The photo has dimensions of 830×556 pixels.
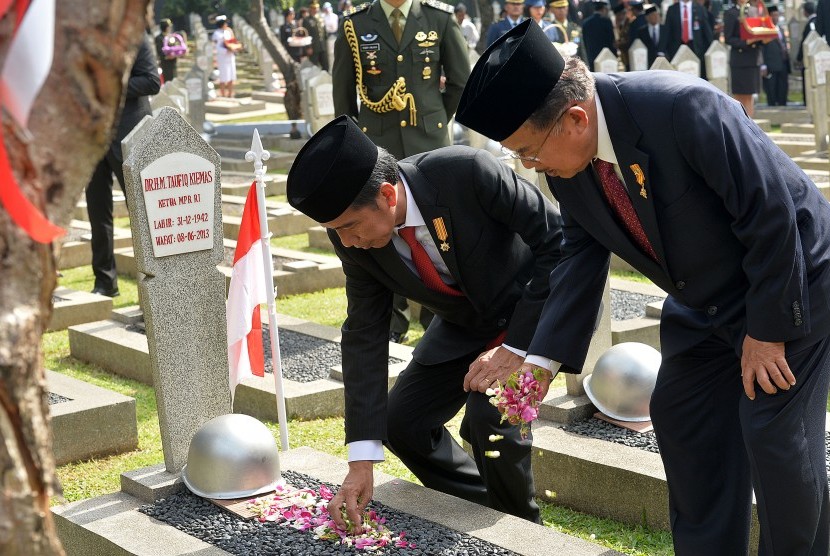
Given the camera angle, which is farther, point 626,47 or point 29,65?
point 626,47

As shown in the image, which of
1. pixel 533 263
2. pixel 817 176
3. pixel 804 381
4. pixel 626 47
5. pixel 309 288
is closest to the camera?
pixel 804 381

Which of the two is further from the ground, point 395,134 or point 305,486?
point 395,134

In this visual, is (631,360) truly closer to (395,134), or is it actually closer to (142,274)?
(142,274)

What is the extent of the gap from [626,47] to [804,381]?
18.7 m

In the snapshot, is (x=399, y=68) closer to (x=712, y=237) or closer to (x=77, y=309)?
(x=77, y=309)

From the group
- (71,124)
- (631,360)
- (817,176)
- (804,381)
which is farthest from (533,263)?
(817,176)

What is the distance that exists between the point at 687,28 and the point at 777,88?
7.73 ft

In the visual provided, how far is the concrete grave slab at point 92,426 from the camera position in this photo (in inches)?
239

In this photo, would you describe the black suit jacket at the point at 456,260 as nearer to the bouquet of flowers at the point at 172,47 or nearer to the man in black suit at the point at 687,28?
the man in black suit at the point at 687,28

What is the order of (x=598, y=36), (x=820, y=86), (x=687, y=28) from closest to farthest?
(x=820, y=86) → (x=687, y=28) → (x=598, y=36)

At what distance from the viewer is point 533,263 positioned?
15.1 ft

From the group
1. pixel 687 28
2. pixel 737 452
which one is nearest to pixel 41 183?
pixel 737 452

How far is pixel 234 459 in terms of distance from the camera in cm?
468

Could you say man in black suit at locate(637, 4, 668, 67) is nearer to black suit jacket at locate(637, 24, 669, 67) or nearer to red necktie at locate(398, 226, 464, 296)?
black suit jacket at locate(637, 24, 669, 67)
